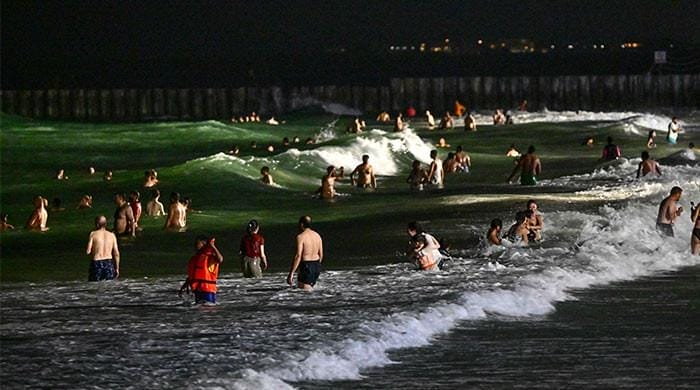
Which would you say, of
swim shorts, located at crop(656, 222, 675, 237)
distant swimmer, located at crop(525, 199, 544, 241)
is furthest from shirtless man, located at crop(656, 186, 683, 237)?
distant swimmer, located at crop(525, 199, 544, 241)

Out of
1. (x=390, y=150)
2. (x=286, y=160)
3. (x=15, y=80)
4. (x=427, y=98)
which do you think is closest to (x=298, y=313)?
(x=286, y=160)

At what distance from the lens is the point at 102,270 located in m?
→ 22.5

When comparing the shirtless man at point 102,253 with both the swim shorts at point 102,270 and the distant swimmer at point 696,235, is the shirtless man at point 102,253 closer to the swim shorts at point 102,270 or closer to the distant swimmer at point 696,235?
the swim shorts at point 102,270

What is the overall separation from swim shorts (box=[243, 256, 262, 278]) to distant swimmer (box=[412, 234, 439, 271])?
2.40 metres

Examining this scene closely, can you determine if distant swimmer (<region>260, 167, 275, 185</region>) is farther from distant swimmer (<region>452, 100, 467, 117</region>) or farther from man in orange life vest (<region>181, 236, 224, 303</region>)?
distant swimmer (<region>452, 100, 467, 117</region>)

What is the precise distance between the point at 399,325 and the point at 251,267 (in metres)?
5.85

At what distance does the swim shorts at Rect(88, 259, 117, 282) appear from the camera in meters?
22.4

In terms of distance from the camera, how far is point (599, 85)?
8662cm

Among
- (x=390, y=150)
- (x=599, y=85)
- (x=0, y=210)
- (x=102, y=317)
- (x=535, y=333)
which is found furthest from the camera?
(x=599, y=85)

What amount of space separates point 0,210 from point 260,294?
19.9 meters

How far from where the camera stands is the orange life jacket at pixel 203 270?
18922 millimetres

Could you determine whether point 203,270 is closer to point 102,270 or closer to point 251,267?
point 251,267

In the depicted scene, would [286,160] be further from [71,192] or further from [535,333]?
[535,333]

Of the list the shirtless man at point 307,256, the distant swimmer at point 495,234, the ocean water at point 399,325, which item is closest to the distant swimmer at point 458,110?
the ocean water at point 399,325
